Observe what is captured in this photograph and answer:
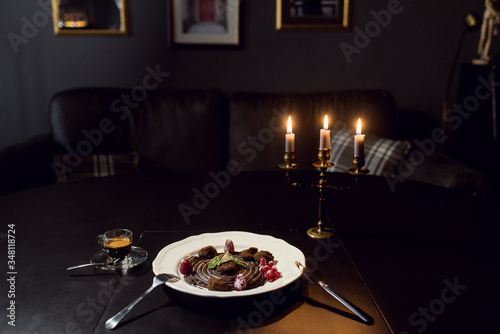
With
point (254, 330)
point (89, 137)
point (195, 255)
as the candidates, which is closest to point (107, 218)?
point (195, 255)

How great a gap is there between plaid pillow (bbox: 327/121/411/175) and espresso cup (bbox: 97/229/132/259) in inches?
55.7

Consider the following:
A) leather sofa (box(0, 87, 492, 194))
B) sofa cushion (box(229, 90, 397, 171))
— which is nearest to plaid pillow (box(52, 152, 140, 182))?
leather sofa (box(0, 87, 492, 194))

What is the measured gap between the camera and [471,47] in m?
2.90

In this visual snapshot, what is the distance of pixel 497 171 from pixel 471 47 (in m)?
0.93

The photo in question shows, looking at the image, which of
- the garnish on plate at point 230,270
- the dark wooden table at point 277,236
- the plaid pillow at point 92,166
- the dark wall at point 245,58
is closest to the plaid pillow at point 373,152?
the dark wooden table at point 277,236

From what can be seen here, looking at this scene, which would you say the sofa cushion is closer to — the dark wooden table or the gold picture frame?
the dark wooden table

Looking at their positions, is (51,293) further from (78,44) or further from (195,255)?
(78,44)

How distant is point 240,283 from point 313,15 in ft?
7.50

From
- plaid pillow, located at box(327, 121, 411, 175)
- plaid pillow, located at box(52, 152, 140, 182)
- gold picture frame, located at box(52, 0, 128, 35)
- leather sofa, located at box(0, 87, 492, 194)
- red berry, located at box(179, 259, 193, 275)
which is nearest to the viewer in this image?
red berry, located at box(179, 259, 193, 275)

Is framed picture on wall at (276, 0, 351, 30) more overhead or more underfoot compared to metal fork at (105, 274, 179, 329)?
more overhead

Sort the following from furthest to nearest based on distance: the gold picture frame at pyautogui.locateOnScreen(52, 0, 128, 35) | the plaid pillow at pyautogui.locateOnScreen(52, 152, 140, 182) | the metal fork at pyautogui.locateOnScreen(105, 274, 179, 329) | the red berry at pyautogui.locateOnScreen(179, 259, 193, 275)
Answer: the gold picture frame at pyautogui.locateOnScreen(52, 0, 128, 35) → the plaid pillow at pyautogui.locateOnScreen(52, 152, 140, 182) → the red berry at pyautogui.locateOnScreen(179, 259, 193, 275) → the metal fork at pyautogui.locateOnScreen(105, 274, 179, 329)

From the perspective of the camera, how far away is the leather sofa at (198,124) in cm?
247

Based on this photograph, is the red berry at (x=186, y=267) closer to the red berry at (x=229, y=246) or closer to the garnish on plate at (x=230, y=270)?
the garnish on plate at (x=230, y=270)

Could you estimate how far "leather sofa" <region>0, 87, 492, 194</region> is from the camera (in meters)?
2.47
